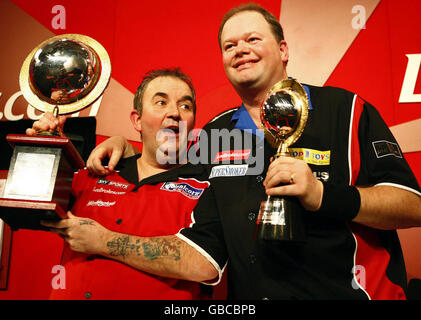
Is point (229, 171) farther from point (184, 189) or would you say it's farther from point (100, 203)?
point (100, 203)

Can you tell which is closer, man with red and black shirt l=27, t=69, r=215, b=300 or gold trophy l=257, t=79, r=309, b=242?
gold trophy l=257, t=79, r=309, b=242

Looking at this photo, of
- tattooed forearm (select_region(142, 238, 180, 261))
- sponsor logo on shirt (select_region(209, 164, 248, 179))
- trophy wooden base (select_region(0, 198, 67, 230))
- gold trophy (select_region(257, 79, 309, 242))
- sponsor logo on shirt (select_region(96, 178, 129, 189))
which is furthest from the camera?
sponsor logo on shirt (select_region(96, 178, 129, 189))

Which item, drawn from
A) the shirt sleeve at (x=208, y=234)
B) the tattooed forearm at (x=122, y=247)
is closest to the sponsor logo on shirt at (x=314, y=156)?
the shirt sleeve at (x=208, y=234)

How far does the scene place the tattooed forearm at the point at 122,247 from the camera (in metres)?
1.28

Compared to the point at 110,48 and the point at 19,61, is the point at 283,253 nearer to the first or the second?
the point at 110,48

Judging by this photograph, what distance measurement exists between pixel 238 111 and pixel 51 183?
0.78 m

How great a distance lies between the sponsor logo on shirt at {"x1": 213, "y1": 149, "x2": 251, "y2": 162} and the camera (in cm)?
143

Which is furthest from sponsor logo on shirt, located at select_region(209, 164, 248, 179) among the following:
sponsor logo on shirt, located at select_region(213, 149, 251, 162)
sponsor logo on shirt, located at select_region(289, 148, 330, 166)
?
sponsor logo on shirt, located at select_region(289, 148, 330, 166)

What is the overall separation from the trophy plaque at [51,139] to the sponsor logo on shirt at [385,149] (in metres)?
0.98

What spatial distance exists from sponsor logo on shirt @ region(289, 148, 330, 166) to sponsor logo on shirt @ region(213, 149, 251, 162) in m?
0.20

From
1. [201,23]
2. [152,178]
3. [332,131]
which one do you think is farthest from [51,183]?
[201,23]

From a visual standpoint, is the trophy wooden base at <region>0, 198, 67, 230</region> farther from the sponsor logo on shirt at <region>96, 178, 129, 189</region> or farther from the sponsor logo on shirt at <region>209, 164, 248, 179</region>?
the sponsor logo on shirt at <region>209, 164, 248, 179</region>

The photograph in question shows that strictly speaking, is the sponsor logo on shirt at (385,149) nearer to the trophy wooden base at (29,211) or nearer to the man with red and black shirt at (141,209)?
the man with red and black shirt at (141,209)

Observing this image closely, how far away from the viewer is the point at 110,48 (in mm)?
2365
